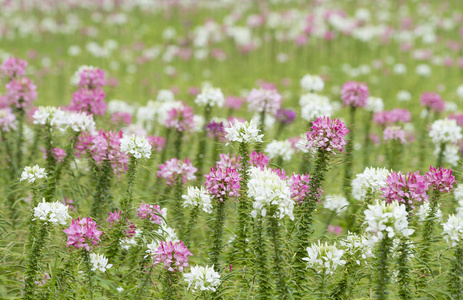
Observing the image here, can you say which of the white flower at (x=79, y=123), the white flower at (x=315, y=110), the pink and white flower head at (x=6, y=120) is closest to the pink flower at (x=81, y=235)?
the white flower at (x=79, y=123)

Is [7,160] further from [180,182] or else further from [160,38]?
[160,38]

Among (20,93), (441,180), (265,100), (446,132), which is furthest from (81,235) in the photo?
(446,132)

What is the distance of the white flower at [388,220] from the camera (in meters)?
2.92

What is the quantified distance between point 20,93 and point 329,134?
13.5 ft

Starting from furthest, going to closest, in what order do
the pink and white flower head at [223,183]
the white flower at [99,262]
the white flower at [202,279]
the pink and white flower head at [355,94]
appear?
the pink and white flower head at [355,94], the white flower at [99,262], the pink and white flower head at [223,183], the white flower at [202,279]

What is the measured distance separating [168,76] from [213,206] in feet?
38.2

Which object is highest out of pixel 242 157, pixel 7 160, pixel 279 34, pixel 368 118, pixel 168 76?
pixel 279 34

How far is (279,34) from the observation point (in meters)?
17.0

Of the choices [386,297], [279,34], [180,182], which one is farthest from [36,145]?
[279,34]

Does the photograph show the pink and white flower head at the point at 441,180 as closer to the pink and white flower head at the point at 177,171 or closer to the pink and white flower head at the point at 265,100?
the pink and white flower head at the point at 177,171

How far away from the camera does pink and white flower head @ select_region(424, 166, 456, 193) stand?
141 inches

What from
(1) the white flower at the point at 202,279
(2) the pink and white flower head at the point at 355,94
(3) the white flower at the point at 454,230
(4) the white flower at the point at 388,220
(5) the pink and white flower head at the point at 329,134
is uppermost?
(2) the pink and white flower head at the point at 355,94

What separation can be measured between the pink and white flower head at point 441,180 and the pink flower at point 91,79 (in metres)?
4.13

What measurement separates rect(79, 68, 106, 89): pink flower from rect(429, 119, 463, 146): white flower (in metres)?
4.28
